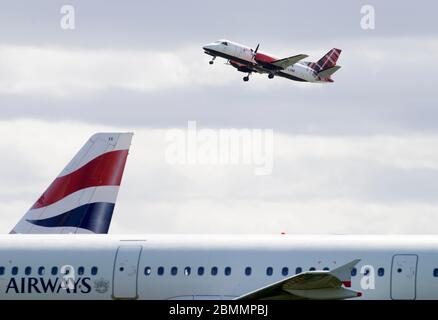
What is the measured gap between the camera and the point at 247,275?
3725cm

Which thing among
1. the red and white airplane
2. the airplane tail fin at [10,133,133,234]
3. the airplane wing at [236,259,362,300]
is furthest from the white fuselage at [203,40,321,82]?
the airplane wing at [236,259,362,300]

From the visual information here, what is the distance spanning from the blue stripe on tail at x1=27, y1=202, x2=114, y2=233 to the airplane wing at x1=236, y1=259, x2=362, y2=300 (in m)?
19.2

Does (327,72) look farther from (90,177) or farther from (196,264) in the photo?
(196,264)

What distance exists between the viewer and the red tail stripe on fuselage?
54.6m

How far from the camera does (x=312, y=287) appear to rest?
34.9 meters

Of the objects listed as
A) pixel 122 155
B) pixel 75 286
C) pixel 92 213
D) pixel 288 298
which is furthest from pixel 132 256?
pixel 122 155

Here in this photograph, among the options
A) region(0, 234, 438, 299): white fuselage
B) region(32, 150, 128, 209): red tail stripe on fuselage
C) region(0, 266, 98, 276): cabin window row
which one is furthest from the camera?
region(32, 150, 128, 209): red tail stripe on fuselage

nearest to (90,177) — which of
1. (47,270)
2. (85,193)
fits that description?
(85,193)

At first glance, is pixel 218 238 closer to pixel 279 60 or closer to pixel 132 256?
pixel 132 256

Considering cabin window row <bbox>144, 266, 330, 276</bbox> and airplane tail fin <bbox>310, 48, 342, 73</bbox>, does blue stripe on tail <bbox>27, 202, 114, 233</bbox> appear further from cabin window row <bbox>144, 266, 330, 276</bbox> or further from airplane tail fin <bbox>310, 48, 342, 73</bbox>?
airplane tail fin <bbox>310, 48, 342, 73</bbox>

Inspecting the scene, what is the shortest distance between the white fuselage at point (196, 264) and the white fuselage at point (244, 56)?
2836 inches

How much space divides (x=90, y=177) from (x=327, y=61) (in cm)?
6345
